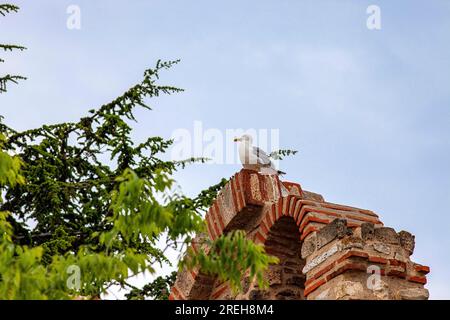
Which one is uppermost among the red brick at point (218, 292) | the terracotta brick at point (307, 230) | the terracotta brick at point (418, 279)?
the terracotta brick at point (307, 230)

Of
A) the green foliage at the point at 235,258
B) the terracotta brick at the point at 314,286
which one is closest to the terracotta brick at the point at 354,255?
the terracotta brick at the point at 314,286

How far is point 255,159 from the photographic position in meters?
6.24

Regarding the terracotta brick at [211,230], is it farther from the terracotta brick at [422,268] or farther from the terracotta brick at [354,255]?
the terracotta brick at [422,268]

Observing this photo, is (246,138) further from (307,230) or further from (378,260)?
(378,260)

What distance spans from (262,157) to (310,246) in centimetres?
152

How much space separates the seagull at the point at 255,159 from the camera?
608 centimetres

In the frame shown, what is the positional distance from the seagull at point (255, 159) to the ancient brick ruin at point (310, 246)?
0.31m

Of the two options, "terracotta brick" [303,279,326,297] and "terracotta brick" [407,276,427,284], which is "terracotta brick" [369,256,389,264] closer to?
"terracotta brick" [407,276,427,284]

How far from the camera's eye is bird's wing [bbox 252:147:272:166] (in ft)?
20.3

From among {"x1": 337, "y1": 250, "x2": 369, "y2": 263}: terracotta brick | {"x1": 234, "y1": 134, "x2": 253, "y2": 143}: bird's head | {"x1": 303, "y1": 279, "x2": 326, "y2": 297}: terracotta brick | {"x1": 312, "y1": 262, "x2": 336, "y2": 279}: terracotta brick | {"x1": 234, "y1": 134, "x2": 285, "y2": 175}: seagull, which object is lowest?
{"x1": 303, "y1": 279, "x2": 326, "y2": 297}: terracotta brick

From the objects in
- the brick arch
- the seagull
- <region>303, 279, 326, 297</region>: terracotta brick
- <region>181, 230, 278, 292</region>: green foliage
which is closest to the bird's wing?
the seagull

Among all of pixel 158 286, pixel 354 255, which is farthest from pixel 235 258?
pixel 158 286

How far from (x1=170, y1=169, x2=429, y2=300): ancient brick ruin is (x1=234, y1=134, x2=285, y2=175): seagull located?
0.31 meters

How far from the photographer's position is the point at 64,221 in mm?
9508
